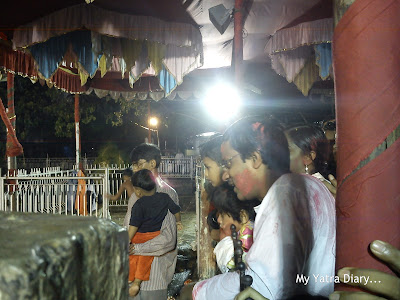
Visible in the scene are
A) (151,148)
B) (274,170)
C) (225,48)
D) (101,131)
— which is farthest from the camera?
(101,131)

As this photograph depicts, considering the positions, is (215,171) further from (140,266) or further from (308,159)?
(140,266)

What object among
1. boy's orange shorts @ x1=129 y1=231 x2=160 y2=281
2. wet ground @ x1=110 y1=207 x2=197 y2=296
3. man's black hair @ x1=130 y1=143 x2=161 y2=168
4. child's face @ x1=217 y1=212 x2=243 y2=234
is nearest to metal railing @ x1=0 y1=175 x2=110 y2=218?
wet ground @ x1=110 y1=207 x2=197 y2=296

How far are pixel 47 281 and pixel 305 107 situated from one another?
35.9ft

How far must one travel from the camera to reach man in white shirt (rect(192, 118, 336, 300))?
1440mm

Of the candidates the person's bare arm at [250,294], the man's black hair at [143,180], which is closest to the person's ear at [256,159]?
the person's bare arm at [250,294]

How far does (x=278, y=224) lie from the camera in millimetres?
1461

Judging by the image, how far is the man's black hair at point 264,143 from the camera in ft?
6.03

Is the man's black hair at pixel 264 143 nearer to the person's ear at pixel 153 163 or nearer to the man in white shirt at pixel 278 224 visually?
the man in white shirt at pixel 278 224

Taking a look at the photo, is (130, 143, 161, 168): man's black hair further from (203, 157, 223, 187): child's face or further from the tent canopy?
the tent canopy

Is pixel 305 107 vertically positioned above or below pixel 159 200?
above

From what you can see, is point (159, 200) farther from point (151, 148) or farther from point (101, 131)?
point (101, 131)

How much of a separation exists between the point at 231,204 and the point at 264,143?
3.52 ft

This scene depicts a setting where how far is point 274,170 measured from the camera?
1848 millimetres

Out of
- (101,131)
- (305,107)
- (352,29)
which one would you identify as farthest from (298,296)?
(101,131)
